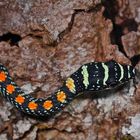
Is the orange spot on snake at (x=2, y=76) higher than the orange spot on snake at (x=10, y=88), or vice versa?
the orange spot on snake at (x=2, y=76)

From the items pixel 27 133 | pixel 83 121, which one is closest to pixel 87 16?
pixel 83 121

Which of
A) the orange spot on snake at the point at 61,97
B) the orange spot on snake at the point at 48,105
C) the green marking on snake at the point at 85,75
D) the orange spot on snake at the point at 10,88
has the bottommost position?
the orange spot on snake at the point at 48,105

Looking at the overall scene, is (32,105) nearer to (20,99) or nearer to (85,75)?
(20,99)

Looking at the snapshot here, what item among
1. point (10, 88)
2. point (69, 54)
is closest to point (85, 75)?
point (69, 54)

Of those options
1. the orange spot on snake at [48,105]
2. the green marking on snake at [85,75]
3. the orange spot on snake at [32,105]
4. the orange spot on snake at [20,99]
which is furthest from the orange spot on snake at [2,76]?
the green marking on snake at [85,75]

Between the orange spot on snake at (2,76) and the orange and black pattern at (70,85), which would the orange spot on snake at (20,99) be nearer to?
the orange and black pattern at (70,85)

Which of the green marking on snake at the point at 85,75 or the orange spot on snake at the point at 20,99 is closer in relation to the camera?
the green marking on snake at the point at 85,75

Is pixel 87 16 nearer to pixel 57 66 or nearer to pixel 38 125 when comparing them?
pixel 57 66
